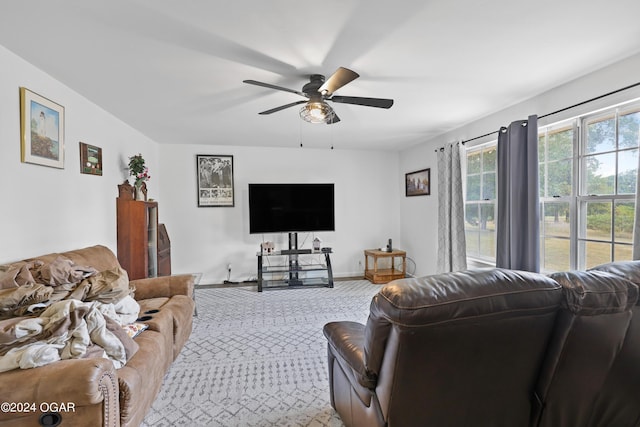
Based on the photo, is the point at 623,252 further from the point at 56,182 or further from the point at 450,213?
the point at 56,182

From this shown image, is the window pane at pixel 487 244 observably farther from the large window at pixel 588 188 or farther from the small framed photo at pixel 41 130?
the small framed photo at pixel 41 130

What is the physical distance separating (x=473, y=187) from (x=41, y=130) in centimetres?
456

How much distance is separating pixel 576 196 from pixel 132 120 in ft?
15.7

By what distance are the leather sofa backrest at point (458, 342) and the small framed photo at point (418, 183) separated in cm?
401

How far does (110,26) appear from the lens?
178 cm

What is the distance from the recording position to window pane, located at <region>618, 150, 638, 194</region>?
233 cm

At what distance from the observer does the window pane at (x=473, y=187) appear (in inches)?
157

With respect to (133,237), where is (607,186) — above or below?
above

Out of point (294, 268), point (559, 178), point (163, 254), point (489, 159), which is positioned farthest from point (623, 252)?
point (163, 254)

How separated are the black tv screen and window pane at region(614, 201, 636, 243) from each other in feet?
11.5

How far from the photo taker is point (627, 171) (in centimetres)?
238

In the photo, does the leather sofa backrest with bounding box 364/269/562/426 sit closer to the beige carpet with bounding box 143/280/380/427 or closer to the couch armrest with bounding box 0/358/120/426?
the beige carpet with bounding box 143/280/380/427

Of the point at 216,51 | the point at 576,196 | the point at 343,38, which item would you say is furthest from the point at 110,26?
the point at 576,196

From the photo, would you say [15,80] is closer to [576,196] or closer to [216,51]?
[216,51]
